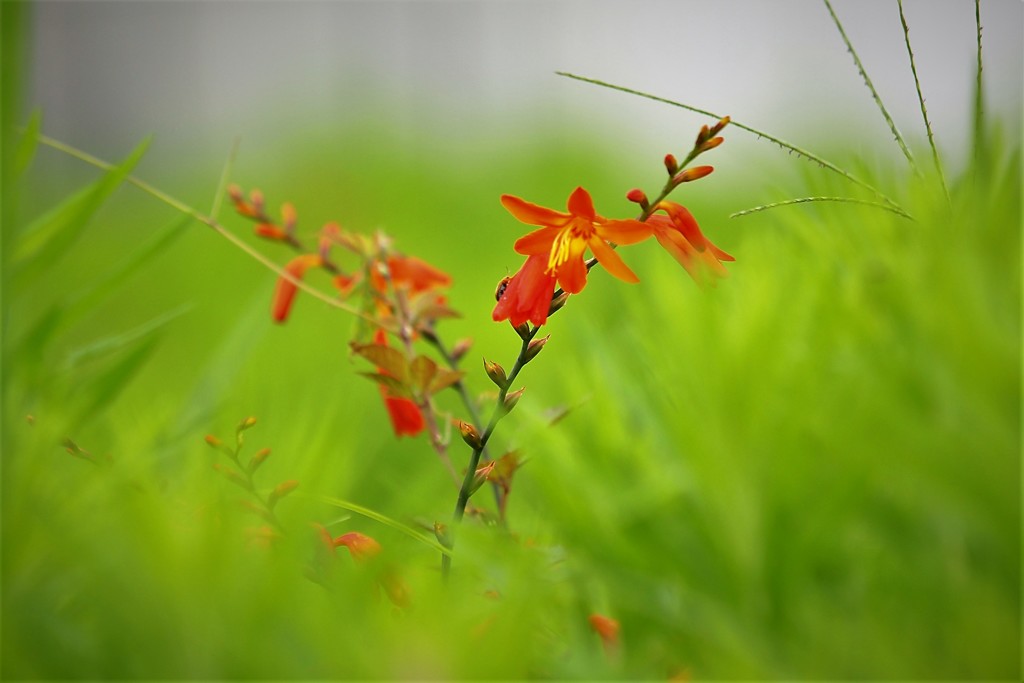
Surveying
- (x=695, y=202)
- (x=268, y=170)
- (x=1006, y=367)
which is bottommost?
(x=268, y=170)

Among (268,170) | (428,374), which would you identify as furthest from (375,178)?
(428,374)

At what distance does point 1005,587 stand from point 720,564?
0.09 metres

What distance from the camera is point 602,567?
0.92 feet

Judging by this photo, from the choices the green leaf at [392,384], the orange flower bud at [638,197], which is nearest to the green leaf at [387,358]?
the green leaf at [392,384]

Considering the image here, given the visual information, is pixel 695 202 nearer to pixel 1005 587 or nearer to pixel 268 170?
pixel 268 170

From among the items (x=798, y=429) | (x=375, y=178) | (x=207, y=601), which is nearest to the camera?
(x=207, y=601)

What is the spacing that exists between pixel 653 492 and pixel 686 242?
9cm

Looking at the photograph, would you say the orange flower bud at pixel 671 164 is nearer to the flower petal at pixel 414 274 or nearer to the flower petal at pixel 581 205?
the flower petal at pixel 581 205

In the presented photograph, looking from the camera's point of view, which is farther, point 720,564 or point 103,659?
point 720,564

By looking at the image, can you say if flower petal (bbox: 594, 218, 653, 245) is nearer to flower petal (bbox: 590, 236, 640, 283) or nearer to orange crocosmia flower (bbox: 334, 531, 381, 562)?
flower petal (bbox: 590, 236, 640, 283)

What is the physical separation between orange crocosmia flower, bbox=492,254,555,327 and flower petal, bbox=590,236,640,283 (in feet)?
0.06

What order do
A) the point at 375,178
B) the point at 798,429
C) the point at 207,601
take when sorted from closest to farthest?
the point at 207,601, the point at 798,429, the point at 375,178

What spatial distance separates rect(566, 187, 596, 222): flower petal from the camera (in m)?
0.28

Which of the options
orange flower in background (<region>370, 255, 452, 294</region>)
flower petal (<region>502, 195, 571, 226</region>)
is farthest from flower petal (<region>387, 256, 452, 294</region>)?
flower petal (<region>502, 195, 571, 226</region>)
